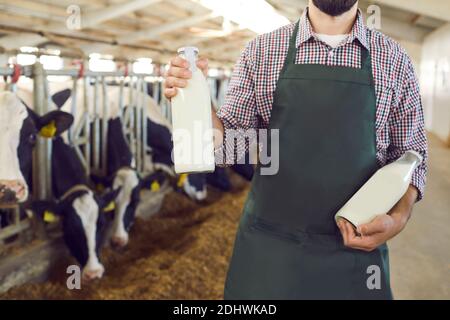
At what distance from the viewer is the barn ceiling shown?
3450 mm

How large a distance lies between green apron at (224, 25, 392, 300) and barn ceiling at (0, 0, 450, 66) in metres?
0.58

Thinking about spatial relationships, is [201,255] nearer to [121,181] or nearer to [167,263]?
[167,263]

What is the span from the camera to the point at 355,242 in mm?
1090

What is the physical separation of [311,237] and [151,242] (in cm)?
268

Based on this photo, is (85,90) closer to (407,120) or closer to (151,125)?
(151,125)

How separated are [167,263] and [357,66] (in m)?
2.38

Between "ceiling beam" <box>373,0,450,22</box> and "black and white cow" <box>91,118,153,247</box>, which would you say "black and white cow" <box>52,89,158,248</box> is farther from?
"ceiling beam" <box>373,0,450,22</box>

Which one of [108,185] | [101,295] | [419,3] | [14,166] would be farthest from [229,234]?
[419,3]

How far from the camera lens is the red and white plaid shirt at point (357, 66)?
1211 mm

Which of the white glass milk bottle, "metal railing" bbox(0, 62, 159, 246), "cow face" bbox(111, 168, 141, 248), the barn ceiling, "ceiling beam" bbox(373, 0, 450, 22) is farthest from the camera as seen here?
"cow face" bbox(111, 168, 141, 248)

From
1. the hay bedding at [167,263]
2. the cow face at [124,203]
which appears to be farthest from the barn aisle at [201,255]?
the cow face at [124,203]

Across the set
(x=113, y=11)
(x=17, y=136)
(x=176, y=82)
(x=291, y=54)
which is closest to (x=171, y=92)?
(x=176, y=82)

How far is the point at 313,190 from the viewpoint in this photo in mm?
1223

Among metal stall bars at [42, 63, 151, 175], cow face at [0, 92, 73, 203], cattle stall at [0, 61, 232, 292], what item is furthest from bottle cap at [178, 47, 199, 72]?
metal stall bars at [42, 63, 151, 175]
